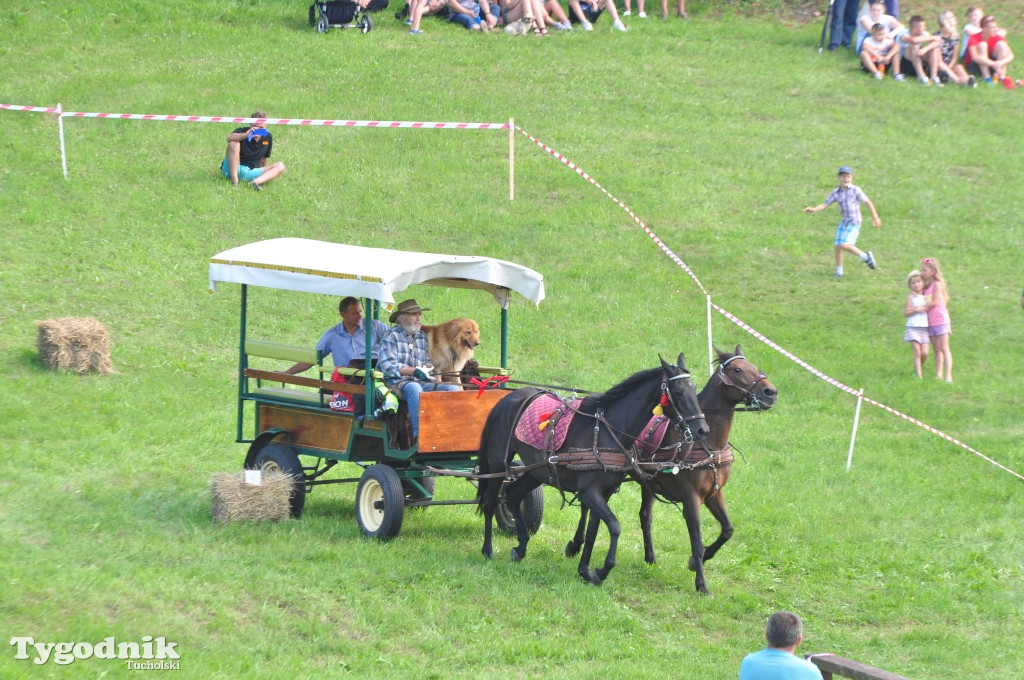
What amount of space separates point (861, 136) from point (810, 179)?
274 centimetres

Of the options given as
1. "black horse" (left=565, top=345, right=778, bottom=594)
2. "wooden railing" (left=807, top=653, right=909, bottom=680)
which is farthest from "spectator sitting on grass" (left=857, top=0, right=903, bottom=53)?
"wooden railing" (left=807, top=653, right=909, bottom=680)

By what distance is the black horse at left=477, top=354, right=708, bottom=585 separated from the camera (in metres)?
9.16

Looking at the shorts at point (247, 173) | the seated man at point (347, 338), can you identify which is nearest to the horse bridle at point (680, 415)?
the seated man at point (347, 338)

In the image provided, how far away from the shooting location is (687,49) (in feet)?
90.0

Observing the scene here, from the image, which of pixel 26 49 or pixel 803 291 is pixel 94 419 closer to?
pixel 803 291

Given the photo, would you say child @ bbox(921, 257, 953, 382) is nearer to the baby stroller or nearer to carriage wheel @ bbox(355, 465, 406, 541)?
carriage wheel @ bbox(355, 465, 406, 541)

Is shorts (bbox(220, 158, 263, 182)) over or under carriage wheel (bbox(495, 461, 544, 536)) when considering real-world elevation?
over

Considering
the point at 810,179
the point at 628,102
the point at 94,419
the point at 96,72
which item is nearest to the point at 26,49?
the point at 96,72

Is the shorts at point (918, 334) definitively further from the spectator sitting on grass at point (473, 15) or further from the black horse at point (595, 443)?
the spectator sitting on grass at point (473, 15)

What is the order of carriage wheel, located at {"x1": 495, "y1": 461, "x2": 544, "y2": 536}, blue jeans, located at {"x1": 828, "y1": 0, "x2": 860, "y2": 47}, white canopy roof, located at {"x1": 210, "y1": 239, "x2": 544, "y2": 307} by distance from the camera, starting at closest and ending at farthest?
white canopy roof, located at {"x1": 210, "y1": 239, "x2": 544, "y2": 307}, carriage wheel, located at {"x1": 495, "y1": 461, "x2": 544, "y2": 536}, blue jeans, located at {"x1": 828, "y1": 0, "x2": 860, "y2": 47}

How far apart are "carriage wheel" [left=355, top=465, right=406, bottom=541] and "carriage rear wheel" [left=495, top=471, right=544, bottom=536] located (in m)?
1.05

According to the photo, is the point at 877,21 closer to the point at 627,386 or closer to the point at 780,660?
the point at 627,386

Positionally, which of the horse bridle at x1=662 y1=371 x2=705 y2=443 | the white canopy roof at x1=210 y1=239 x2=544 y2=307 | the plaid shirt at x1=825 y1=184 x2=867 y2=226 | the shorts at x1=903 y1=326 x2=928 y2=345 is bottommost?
the horse bridle at x1=662 y1=371 x2=705 y2=443

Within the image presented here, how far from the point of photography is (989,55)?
27062 mm
